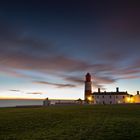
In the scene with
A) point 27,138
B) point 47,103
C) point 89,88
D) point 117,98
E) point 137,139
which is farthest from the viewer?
point 117,98

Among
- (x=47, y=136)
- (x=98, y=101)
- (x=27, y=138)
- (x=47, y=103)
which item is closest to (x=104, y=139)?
(x=47, y=136)

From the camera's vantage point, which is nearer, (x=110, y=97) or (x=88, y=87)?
(x=88, y=87)

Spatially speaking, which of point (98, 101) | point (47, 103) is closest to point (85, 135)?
point (47, 103)

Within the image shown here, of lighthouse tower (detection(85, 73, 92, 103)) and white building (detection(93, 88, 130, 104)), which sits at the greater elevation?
lighthouse tower (detection(85, 73, 92, 103))

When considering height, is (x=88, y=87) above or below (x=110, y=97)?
above

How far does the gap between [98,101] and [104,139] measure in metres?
84.2

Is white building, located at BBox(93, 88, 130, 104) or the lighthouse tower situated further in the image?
white building, located at BBox(93, 88, 130, 104)

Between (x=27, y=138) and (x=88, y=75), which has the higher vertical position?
(x=88, y=75)

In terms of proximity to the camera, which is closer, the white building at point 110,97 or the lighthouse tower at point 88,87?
the lighthouse tower at point 88,87

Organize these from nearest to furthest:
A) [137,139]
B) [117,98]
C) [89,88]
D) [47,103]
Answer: [137,139]
[47,103]
[89,88]
[117,98]

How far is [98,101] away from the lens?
94438 millimetres

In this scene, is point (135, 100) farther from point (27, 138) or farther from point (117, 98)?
Answer: point (27, 138)

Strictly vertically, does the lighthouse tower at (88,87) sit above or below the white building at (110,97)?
above

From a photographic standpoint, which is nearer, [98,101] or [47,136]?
[47,136]
